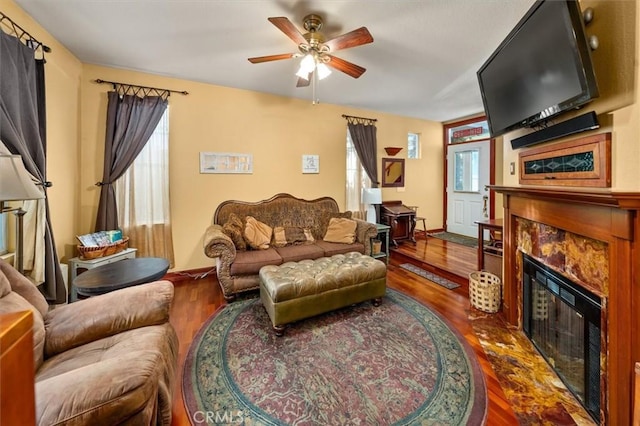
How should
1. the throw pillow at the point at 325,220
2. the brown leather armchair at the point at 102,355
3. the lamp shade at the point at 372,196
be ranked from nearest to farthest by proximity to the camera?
1. the brown leather armchair at the point at 102,355
2. the throw pillow at the point at 325,220
3. the lamp shade at the point at 372,196

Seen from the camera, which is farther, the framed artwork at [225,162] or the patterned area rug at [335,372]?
the framed artwork at [225,162]

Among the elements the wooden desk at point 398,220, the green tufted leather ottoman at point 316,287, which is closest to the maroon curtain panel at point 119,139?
Answer: the green tufted leather ottoman at point 316,287

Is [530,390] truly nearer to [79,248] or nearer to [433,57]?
[433,57]

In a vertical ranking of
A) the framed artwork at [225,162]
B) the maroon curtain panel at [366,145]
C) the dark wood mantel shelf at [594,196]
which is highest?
the maroon curtain panel at [366,145]

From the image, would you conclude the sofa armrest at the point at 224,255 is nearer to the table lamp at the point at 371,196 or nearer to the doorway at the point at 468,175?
the table lamp at the point at 371,196

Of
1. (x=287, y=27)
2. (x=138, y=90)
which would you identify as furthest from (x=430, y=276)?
(x=138, y=90)

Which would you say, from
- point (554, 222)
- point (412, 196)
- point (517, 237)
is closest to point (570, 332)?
point (554, 222)

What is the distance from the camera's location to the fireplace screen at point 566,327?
139 centimetres

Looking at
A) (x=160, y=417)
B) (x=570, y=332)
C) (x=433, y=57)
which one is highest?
(x=433, y=57)

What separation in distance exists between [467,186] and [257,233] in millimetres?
4241

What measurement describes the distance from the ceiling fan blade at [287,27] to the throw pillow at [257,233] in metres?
2.06

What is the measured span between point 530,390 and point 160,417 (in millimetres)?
2033

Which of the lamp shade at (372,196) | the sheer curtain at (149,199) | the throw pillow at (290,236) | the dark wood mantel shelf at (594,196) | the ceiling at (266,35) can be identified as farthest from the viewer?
the lamp shade at (372,196)

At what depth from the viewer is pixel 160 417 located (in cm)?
114
